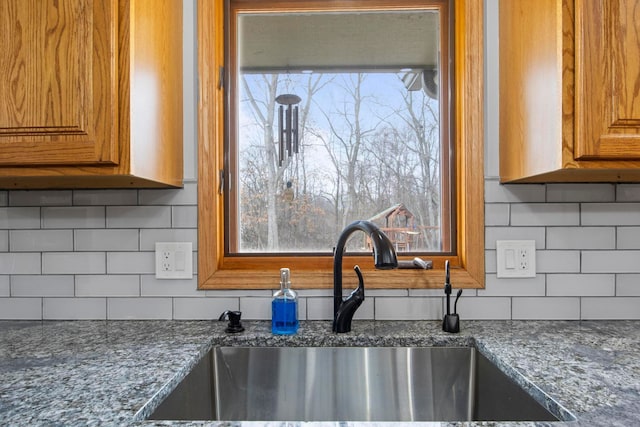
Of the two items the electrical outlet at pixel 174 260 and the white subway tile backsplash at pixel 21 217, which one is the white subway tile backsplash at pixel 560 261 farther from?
the white subway tile backsplash at pixel 21 217

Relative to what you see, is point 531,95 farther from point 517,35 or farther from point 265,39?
point 265,39

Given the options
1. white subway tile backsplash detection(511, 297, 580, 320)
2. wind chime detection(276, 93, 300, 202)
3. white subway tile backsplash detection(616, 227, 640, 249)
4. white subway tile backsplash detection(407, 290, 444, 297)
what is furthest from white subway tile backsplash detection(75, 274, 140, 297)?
white subway tile backsplash detection(616, 227, 640, 249)

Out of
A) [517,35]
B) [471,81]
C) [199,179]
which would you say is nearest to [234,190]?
[199,179]

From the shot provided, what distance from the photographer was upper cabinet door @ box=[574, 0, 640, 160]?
2.89ft

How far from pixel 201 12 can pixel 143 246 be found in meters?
0.73

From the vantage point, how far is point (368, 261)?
128cm

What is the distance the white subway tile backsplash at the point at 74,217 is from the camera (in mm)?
1256

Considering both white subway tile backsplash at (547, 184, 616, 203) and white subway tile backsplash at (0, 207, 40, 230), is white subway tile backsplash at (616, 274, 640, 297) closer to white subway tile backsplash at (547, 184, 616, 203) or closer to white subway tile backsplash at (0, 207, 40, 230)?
white subway tile backsplash at (547, 184, 616, 203)

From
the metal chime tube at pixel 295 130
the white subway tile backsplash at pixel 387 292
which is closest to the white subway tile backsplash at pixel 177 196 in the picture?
the metal chime tube at pixel 295 130

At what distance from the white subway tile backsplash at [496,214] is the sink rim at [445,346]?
0.36m

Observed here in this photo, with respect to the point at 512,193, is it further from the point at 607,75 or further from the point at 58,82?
the point at 58,82

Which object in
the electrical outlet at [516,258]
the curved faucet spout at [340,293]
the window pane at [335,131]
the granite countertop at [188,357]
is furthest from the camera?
the window pane at [335,131]

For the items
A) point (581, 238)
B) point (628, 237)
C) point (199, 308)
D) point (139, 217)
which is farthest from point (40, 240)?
point (628, 237)

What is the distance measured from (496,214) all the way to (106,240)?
119 centimetres
